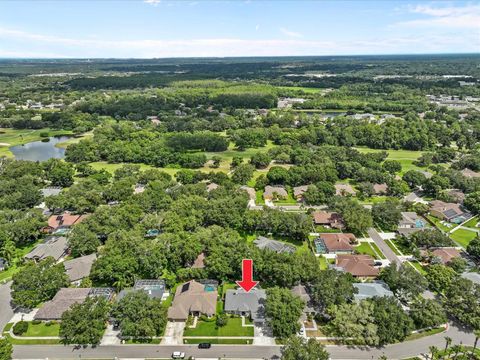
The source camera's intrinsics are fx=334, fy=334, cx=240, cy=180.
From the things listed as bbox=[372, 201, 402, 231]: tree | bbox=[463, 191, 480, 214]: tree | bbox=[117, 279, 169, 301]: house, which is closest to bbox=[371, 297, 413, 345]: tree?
bbox=[372, 201, 402, 231]: tree


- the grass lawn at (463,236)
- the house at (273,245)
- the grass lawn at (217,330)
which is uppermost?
the house at (273,245)

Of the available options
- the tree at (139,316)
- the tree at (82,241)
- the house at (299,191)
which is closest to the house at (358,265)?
the house at (299,191)

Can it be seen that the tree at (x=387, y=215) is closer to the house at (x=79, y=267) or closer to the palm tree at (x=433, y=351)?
the palm tree at (x=433, y=351)

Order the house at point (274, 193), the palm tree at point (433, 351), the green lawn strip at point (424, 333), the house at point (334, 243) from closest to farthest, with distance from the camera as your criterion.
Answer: the palm tree at point (433, 351) → the green lawn strip at point (424, 333) → the house at point (334, 243) → the house at point (274, 193)

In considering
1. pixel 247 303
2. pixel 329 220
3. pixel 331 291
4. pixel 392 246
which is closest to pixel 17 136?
pixel 329 220

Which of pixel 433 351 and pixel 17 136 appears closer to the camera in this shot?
pixel 433 351

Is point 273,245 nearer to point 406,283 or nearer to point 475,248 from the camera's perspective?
point 406,283
